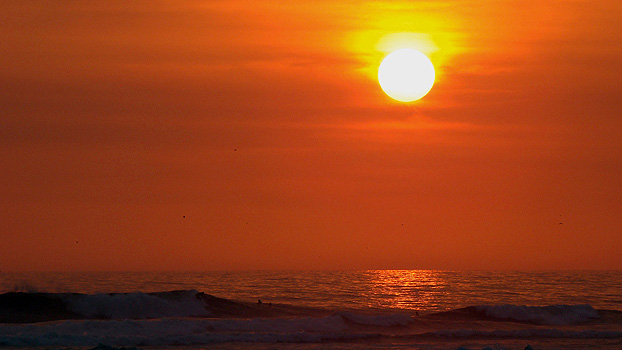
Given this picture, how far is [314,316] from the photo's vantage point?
153 ft

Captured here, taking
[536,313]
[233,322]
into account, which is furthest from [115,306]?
[536,313]

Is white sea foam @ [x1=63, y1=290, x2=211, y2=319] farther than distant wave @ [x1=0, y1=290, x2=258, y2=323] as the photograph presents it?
Yes

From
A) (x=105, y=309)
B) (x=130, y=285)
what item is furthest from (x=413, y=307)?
(x=130, y=285)

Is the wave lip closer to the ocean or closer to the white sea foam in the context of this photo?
the ocean

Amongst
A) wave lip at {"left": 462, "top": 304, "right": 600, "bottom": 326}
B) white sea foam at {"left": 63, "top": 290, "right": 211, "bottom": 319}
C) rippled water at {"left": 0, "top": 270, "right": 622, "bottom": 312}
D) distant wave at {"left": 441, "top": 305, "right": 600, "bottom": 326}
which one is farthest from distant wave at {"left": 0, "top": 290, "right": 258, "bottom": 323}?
wave lip at {"left": 462, "top": 304, "right": 600, "bottom": 326}

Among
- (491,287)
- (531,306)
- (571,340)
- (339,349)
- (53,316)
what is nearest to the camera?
(339,349)

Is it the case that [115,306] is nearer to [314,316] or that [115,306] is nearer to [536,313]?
[314,316]

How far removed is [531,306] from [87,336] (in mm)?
29464

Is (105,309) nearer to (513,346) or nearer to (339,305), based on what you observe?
(339,305)

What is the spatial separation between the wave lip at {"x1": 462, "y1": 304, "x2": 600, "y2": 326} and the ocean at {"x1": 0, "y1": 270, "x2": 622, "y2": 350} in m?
0.08

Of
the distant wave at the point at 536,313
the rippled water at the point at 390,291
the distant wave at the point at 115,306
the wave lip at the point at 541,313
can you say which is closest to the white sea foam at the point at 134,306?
the distant wave at the point at 115,306

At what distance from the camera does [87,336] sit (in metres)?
34.8

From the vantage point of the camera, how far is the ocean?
3528 cm

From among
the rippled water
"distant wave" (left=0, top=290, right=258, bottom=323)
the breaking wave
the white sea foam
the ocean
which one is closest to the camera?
the ocean
